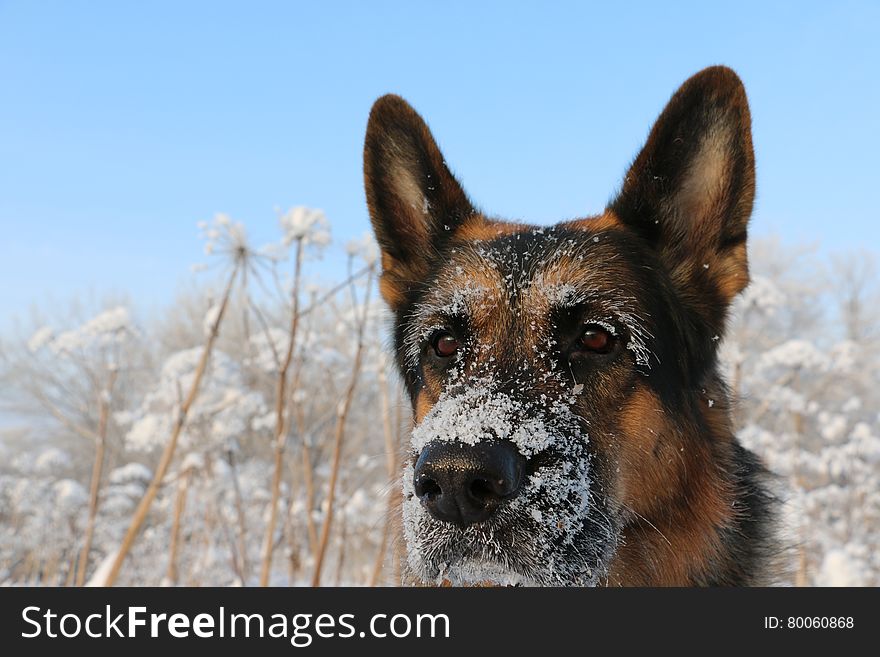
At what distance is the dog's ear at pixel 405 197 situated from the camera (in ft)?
10.1

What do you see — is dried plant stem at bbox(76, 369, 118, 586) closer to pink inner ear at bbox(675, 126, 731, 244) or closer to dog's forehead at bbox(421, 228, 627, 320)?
dog's forehead at bbox(421, 228, 627, 320)

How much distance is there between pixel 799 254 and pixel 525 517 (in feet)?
116

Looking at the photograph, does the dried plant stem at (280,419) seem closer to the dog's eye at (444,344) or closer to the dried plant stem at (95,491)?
the dried plant stem at (95,491)

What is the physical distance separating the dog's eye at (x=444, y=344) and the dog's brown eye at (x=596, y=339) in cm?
47

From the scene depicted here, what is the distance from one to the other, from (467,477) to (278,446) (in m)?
3.37

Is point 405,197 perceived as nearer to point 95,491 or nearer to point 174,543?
point 174,543

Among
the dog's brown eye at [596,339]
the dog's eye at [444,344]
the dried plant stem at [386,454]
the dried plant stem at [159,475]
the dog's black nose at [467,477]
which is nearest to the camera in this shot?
the dog's black nose at [467,477]

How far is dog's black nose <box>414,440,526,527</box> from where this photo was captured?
6.09 feet

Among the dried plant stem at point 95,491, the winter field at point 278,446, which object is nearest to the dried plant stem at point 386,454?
the winter field at point 278,446

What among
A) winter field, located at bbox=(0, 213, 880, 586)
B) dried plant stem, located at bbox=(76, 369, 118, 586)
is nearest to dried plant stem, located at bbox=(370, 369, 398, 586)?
winter field, located at bbox=(0, 213, 880, 586)

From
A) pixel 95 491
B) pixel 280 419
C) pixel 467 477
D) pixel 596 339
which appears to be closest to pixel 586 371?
pixel 596 339

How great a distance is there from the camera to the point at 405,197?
3.21 metres
